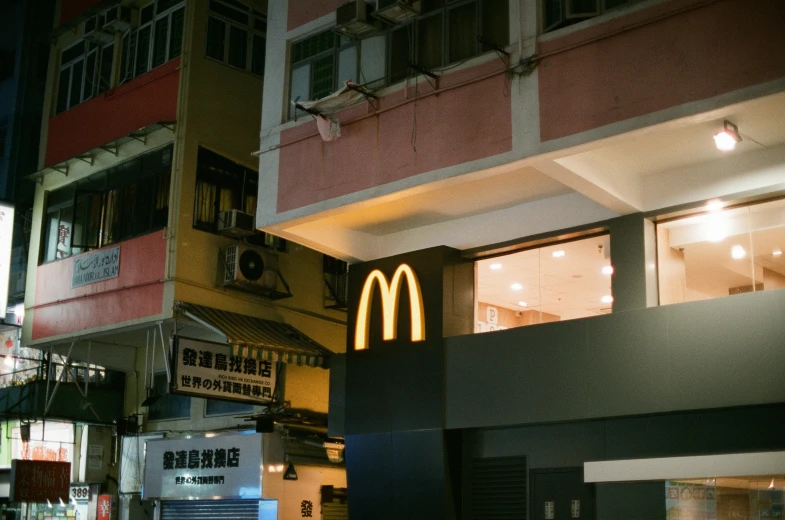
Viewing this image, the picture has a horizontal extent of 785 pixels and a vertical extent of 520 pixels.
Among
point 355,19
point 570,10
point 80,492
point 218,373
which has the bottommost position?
point 80,492

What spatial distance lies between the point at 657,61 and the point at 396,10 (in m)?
4.38

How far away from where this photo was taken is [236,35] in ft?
65.8

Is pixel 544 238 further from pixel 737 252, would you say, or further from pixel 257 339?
pixel 257 339

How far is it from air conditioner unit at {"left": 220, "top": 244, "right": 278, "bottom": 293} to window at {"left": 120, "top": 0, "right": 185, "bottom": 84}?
432cm

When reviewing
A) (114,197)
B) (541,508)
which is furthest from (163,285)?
(541,508)

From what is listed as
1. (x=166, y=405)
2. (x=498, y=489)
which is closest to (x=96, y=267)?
(x=166, y=405)

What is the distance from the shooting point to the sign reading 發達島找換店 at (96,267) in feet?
63.3

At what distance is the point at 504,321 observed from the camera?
15.6 m

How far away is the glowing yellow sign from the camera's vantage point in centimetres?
1556

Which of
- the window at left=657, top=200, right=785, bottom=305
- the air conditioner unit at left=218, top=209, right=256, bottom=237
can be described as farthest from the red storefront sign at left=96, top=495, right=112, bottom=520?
the window at left=657, top=200, right=785, bottom=305

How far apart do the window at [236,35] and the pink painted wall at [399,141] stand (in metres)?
4.76

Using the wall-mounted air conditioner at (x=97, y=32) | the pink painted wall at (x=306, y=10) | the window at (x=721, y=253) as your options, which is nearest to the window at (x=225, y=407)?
the pink painted wall at (x=306, y=10)

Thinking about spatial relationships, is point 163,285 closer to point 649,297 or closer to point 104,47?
point 104,47

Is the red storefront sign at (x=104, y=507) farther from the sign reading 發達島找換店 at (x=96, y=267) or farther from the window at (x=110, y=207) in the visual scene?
the window at (x=110, y=207)
